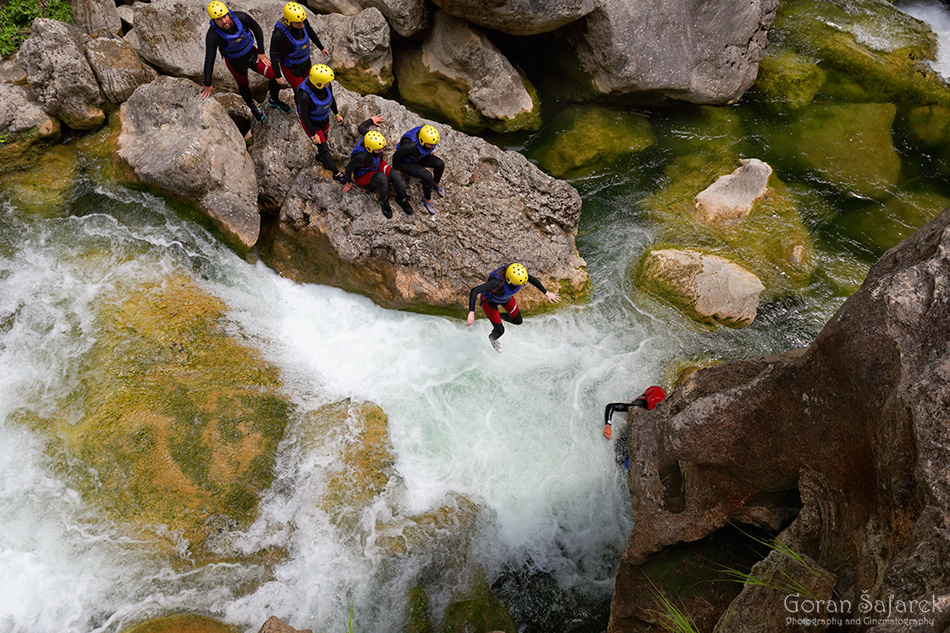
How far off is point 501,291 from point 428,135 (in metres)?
2.29

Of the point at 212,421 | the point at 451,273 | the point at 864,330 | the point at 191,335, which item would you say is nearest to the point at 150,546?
the point at 212,421

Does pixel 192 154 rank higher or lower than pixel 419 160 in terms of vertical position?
lower

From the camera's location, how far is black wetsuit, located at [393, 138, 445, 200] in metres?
7.66

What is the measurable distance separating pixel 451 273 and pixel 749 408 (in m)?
4.50

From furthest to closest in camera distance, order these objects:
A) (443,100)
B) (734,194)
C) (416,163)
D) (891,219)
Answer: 1. (443,100)
2. (734,194)
3. (891,219)
4. (416,163)

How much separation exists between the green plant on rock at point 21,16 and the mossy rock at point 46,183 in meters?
2.19

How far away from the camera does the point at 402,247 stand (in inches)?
314

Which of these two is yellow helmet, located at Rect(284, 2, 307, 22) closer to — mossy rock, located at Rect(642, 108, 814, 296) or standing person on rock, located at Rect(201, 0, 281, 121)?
standing person on rock, located at Rect(201, 0, 281, 121)

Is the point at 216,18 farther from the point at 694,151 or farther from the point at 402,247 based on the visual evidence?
the point at 694,151

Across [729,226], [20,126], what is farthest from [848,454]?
[20,126]

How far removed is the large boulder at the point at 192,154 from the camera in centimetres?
784

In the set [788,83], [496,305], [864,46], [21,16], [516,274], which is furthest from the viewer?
[864,46]

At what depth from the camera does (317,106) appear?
7375mm

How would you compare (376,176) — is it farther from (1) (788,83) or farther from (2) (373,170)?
(1) (788,83)
